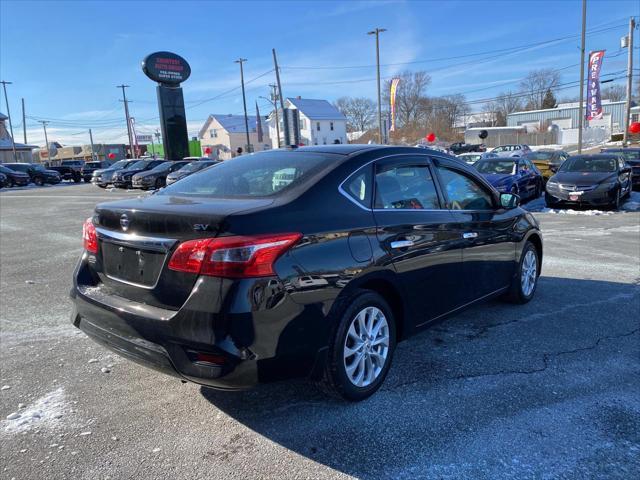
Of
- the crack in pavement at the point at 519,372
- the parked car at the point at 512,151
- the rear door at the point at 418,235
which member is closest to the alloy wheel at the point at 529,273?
the crack in pavement at the point at 519,372

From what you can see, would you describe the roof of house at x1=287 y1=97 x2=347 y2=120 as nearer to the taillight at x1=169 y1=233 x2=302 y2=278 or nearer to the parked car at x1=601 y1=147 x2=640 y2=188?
the parked car at x1=601 y1=147 x2=640 y2=188

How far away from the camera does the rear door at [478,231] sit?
161 inches

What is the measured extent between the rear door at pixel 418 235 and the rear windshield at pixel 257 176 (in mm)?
512

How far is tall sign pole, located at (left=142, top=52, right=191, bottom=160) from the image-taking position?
103ft

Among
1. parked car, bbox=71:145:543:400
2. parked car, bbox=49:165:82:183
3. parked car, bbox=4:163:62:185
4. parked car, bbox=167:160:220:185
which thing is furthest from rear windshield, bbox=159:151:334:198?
parked car, bbox=49:165:82:183

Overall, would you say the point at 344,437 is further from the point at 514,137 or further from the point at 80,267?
the point at 514,137

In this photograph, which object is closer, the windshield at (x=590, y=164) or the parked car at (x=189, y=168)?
the windshield at (x=590, y=164)

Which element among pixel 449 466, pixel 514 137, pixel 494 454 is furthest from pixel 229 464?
pixel 514 137

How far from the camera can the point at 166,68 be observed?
31703mm

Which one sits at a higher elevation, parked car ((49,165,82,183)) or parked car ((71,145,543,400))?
parked car ((49,165,82,183))

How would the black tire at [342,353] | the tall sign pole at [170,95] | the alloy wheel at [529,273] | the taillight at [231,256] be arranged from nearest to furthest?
the taillight at [231,256] → the black tire at [342,353] → the alloy wheel at [529,273] → the tall sign pole at [170,95]

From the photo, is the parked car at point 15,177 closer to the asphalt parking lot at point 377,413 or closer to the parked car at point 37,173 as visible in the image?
the parked car at point 37,173

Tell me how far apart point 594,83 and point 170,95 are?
2803 cm

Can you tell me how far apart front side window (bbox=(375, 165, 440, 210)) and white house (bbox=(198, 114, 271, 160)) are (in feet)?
240
